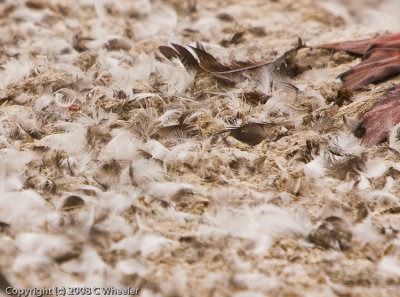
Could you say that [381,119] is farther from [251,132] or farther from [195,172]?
[195,172]

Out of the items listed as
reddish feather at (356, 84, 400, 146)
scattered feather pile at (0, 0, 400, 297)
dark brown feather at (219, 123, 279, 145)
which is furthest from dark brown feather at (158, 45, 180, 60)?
reddish feather at (356, 84, 400, 146)

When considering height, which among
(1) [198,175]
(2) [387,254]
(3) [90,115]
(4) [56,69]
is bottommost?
(2) [387,254]

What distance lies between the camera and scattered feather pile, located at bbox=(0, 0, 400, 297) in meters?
1.06

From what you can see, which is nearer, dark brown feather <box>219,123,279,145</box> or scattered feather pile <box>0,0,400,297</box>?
scattered feather pile <box>0,0,400,297</box>

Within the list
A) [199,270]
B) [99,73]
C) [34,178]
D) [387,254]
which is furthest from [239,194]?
[99,73]

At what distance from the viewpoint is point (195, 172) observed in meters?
1.34

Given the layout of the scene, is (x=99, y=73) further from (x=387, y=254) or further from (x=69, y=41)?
(x=387, y=254)

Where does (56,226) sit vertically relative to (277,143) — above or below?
below

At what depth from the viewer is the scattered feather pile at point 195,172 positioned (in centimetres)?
106

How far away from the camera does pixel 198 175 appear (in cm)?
133

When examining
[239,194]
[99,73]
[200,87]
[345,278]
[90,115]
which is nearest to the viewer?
[345,278]

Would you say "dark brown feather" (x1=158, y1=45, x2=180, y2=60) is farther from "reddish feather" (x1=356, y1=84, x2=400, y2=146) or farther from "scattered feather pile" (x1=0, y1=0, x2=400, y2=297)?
"reddish feather" (x1=356, y1=84, x2=400, y2=146)

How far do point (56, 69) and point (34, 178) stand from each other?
2.42ft

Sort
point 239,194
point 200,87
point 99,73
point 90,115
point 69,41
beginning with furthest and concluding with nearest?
point 69,41
point 99,73
point 200,87
point 90,115
point 239,194
